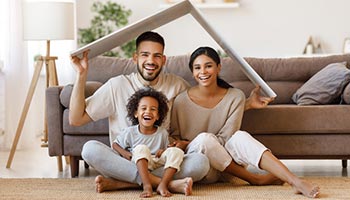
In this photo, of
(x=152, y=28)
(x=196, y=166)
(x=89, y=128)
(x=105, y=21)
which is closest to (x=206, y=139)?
(x=196, y=166)

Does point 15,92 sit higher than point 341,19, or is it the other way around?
point 341,19

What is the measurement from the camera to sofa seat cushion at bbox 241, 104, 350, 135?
4.02 metres

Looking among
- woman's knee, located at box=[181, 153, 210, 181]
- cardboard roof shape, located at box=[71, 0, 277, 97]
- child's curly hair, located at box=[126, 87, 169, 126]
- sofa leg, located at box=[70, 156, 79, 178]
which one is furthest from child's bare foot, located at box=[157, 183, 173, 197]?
sofa leg, located at box=[70, 156, 79, 178]

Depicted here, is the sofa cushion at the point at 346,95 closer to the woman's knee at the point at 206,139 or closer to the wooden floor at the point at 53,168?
the wooden floor at the point at 53,168

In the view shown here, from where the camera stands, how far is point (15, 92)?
588 cm

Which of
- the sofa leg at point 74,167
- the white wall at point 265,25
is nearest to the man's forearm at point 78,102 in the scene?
the sofa leg at point 74,167

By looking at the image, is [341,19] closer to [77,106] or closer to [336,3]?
[336,3]

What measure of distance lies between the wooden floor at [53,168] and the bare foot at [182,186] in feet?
3.20

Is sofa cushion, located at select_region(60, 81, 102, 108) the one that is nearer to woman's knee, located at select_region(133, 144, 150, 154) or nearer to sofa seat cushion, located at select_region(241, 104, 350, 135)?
woman's knee, located at select_region(133, 144, 150, 154)

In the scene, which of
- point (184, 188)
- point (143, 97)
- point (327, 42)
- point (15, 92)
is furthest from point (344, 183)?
point (327, 42)

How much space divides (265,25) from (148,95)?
4.07 meters

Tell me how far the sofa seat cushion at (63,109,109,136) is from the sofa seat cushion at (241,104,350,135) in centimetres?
80

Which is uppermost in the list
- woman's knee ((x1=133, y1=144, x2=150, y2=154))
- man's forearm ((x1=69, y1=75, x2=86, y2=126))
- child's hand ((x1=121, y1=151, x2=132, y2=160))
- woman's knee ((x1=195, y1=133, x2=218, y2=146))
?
man's forearm ((x1=69, y1=75, x2=86, y2=126))

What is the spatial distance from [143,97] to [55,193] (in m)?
0.65
